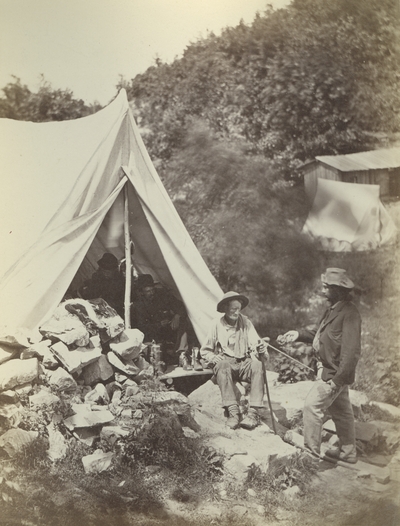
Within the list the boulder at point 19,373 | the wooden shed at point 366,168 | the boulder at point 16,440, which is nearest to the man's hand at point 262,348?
the wooden shed at point 366,168

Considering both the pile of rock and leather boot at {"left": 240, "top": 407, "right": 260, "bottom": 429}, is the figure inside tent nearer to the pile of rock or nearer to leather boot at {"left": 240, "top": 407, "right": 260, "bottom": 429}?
the pile of rock

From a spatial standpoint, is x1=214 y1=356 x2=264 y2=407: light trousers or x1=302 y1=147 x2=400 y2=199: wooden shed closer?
x1=214 y1=356 x2=264 y2=407: light trousers

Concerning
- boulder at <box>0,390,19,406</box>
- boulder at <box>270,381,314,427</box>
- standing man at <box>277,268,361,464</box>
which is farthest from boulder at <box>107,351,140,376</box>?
standing man at <box>277,268,361,464</box>

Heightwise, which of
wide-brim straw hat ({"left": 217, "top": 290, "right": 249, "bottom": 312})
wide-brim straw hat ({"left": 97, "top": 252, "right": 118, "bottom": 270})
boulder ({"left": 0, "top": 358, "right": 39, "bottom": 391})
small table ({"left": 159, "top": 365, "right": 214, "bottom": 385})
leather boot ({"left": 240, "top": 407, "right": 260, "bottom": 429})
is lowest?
leather boot ({"left": 240, "top": 407, "right": 260, "bottom": 429})

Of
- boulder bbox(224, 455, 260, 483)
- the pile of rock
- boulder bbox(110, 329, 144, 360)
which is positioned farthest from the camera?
boulder bbox(110, 329, 144, 360)

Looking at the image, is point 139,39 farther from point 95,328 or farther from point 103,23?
point 95,328

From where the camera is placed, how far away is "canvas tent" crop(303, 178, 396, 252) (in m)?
5.19

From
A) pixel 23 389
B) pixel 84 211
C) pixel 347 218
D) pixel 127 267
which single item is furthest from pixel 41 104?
pixel 347 218

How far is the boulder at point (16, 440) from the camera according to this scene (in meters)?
5.03

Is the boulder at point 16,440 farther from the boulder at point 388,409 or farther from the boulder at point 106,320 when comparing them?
the boulder at point 388,409

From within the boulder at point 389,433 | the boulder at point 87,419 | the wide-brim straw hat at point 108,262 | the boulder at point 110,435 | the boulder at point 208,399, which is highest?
the wide-brim straw hat at point 108,262

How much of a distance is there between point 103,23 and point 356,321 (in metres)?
3.25

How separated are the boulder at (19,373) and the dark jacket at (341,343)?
2.36m

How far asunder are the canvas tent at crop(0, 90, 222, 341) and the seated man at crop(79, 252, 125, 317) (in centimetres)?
8
